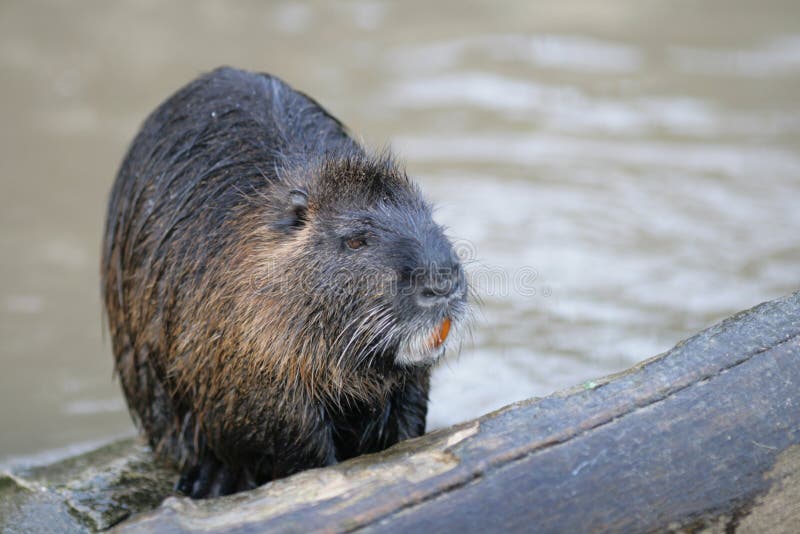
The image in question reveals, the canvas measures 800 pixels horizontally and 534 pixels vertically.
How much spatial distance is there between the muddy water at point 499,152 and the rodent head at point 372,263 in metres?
1.33

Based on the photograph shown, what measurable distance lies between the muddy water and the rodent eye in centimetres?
142

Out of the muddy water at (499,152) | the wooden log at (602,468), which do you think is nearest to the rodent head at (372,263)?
the wooden log at (602,468)

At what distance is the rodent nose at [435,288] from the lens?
2.56m

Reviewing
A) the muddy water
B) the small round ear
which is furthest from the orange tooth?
the muddy water

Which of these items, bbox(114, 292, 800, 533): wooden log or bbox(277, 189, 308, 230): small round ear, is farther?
bbox(277, 189, 308, 230): small round ear

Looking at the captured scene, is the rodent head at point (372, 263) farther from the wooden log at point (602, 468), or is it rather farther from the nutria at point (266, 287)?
the wooden log at point (602, 468)

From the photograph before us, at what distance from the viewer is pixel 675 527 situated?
7.10 ft

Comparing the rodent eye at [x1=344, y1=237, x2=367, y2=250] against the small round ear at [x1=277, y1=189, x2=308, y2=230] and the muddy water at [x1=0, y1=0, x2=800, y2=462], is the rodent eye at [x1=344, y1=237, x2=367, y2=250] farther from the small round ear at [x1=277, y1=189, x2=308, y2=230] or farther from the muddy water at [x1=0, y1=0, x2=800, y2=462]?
the muddy water at [x1=0, y1=0, x2=800, y2=462]

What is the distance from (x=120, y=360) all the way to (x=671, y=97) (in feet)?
16.9

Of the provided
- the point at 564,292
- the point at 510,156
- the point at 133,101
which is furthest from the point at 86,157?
the point at 564,292

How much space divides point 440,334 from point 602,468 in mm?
623

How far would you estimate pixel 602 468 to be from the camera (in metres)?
2.15

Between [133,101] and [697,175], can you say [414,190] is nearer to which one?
[697,175]

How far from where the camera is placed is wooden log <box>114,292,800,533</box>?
206cm
